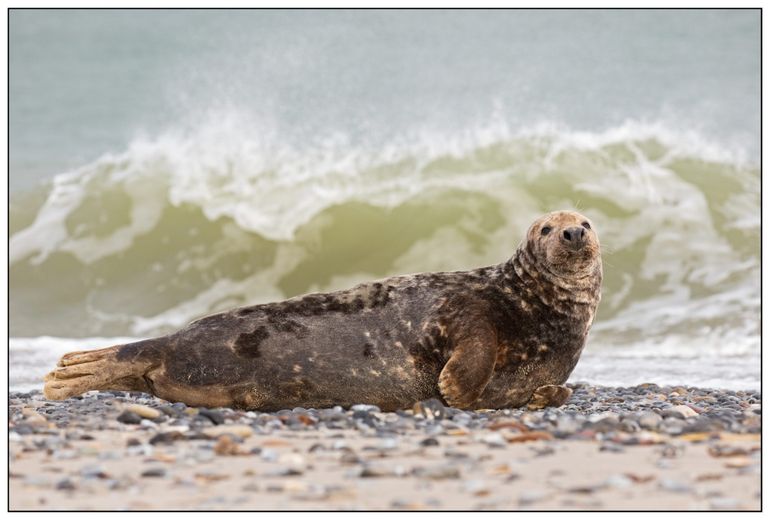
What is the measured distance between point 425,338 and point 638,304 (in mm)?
9615

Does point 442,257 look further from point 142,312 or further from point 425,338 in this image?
point 425,338

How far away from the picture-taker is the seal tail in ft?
22.2

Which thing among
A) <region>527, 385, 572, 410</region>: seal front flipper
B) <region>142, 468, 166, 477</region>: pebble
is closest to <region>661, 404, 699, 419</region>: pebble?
<region>527, 385, 572, 410</region>: seal front flipper

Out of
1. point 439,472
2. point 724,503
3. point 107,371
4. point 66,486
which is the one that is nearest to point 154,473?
point 66,486

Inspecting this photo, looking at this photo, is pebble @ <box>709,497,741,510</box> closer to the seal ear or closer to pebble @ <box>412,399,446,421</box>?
pebble @ <box>412,399,446,421</box>

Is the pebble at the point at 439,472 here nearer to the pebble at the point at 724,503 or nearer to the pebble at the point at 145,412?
the pebble at the point at 724,503

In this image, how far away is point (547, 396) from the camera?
6660mm

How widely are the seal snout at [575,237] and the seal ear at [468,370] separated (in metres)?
0.81

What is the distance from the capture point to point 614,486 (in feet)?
13.3

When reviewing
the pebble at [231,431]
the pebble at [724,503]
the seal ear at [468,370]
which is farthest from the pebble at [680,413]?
the pebble at [231,431]

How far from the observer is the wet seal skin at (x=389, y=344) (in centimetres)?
651

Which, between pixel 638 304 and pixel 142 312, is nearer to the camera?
pixel 638 304

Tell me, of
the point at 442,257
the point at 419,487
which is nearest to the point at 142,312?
the point at 442,257

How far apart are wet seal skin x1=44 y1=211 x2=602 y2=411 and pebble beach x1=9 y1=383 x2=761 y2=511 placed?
218 millimetres
